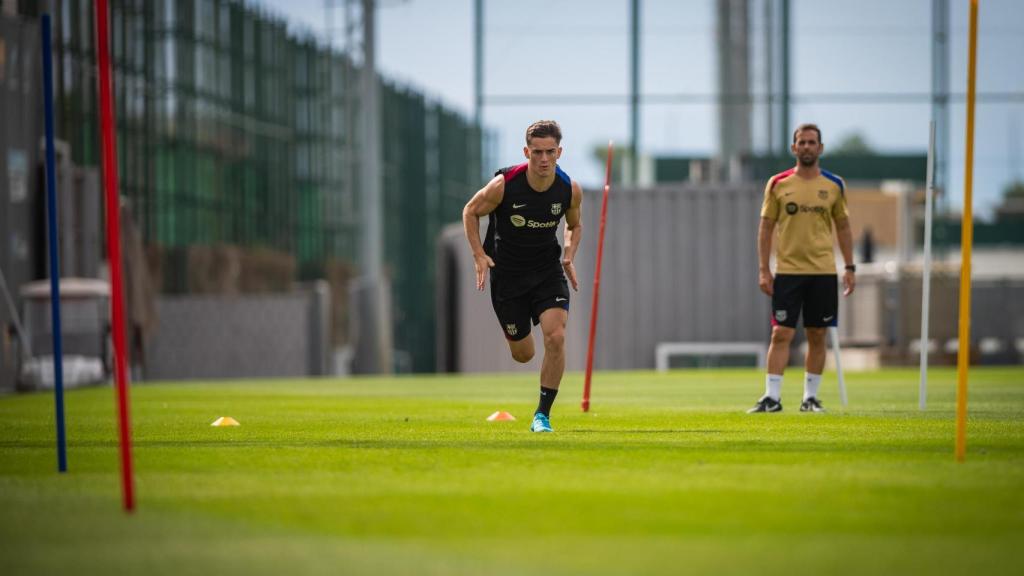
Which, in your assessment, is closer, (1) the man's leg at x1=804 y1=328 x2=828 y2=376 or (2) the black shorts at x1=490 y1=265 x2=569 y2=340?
(2) the black shorts at x1=490 y1=265 x2=569 y2=340

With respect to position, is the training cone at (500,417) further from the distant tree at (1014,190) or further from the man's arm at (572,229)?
the distant tree at (1014,190)

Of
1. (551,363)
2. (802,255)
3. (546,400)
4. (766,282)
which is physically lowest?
(546,400)

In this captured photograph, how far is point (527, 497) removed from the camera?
6141mm

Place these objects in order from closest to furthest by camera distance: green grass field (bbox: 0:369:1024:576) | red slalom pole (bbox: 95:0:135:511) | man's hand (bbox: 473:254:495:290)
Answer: green grass field (bbox: 0:369:1024:576) → red slalom pole (bbox: 95:0:135:511) → man's hand (bbox: 473:254:495:290)

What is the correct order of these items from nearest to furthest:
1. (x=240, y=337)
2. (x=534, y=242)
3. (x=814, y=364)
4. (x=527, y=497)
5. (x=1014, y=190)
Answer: (x=527, y=497)
(x=534, y=242)
(x=814, y=364)
(x=240, y=337)
(x=1014, y=190)

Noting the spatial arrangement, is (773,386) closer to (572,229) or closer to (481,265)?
(572,229)

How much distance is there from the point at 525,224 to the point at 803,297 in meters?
2.91

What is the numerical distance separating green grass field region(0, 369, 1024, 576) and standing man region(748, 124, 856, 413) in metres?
0.77

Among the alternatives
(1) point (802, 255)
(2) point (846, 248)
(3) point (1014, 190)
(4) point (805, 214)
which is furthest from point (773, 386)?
(3) point (1014, 190)

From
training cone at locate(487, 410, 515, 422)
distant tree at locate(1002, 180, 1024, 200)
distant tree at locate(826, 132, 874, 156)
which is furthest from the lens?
distant tree at locate(1002, 180, 1024, 200)

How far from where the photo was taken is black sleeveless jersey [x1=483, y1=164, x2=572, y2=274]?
9.77m

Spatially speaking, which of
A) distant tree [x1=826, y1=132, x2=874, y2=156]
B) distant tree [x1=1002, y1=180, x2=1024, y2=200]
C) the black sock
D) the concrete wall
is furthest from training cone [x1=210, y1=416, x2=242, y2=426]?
distant tree [x1=1002, y1=180, x2=1024, y2=200]

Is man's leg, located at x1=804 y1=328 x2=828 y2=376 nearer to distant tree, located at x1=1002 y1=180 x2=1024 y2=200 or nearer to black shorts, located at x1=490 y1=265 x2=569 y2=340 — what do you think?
black shorts, located at x1=490 y1=265 x2=569 y2=340

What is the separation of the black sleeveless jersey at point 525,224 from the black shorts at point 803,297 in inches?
93.3
